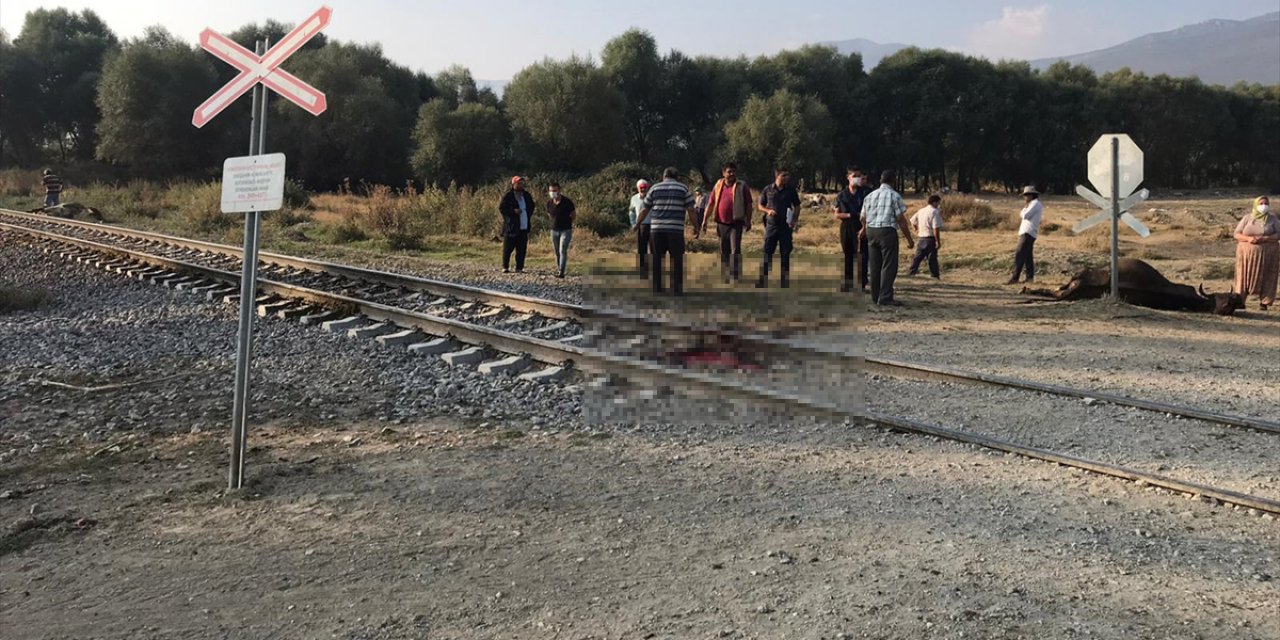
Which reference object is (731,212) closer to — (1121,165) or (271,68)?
(1121,165)

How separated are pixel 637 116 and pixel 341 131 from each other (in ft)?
74.9

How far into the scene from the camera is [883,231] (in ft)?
39.9

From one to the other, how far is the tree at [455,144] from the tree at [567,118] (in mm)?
2084

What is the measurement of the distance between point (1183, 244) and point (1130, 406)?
19.4 metres

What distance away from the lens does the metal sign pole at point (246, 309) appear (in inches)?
202

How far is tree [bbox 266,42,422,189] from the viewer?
53.1 m

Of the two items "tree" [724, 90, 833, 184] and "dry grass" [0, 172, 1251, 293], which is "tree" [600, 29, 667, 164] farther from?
"dry grass" [0, 172, 1251, 293]

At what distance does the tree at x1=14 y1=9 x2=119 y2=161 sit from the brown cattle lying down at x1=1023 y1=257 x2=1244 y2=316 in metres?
62.2

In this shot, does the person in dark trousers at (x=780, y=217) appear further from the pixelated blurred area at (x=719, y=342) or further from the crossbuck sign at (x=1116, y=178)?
the crossbuck sign at (x=1116, y=178)

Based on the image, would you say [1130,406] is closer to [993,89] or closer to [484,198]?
[484,198]

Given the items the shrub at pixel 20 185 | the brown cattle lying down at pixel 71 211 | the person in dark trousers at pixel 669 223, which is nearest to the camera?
the person in dark trousers at pixel 669 223

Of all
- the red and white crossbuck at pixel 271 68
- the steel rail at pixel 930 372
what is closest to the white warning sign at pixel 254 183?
the red and white crossbuck at pixel 271 68

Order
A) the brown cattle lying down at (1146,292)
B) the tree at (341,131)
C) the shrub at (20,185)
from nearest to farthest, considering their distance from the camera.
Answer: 1. the brown cattle lying down at (1146,292)
2. the shrub at (20,185)
3. the tree at (341,131)

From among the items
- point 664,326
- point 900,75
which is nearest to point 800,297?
point 664,326
